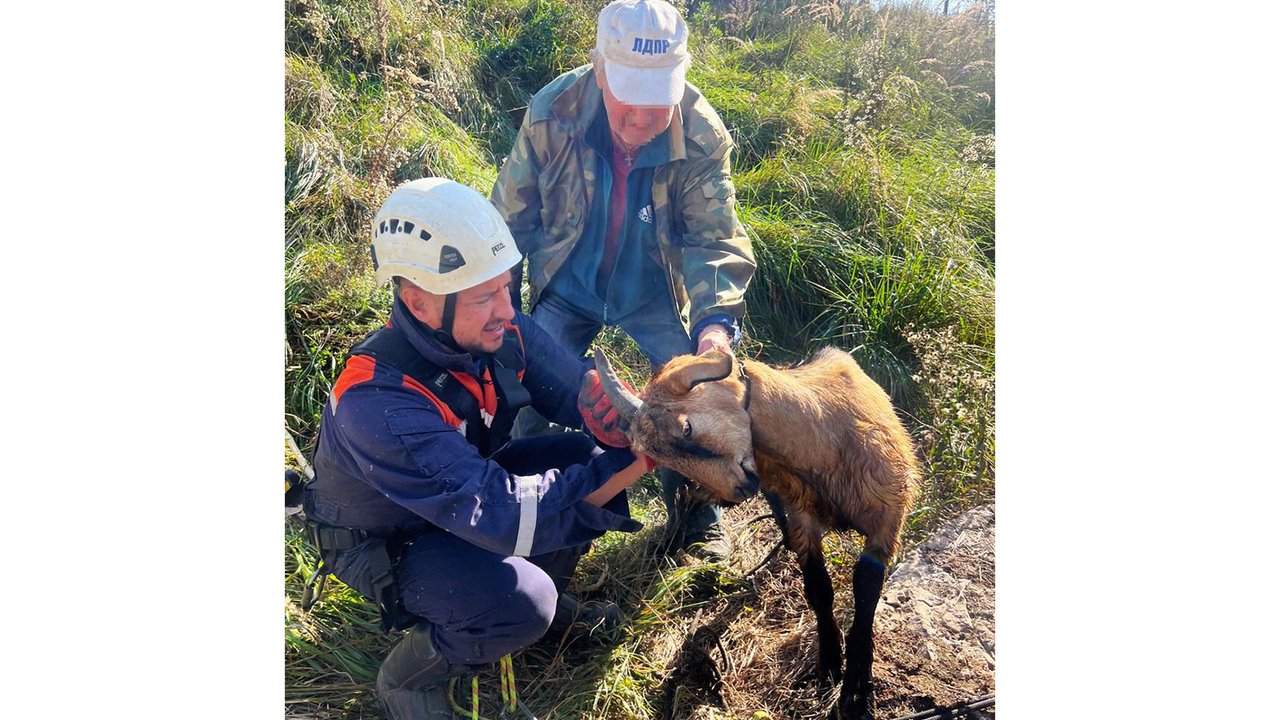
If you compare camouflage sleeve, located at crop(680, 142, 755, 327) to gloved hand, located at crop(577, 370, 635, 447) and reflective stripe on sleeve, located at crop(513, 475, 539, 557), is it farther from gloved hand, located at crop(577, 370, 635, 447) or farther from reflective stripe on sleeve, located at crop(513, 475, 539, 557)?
reflective stripe on sleeve, located at crop(513, 475, 539, 557)

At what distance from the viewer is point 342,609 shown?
4.18 metres

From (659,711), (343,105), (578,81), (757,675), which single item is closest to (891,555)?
(757,675)

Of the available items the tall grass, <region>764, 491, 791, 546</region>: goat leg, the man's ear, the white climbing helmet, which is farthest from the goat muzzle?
the tall grass

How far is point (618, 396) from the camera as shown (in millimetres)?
3252

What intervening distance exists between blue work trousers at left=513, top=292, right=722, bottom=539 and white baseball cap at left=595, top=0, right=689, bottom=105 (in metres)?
1.17

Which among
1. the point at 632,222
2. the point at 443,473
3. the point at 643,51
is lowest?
the point at 443,473

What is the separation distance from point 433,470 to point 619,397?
0.71 metres

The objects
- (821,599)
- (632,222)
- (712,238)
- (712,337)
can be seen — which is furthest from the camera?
(632,222)

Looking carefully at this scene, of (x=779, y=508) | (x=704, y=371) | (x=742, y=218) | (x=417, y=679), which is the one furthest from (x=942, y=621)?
(x=742, y=218)

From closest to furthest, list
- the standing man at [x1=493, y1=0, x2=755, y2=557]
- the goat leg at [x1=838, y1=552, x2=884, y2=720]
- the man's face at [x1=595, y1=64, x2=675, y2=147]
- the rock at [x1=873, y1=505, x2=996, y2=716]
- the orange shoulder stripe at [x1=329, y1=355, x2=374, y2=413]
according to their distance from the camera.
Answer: the orange shoulder stripe at [x1=329, y1=355, x2=374, y2=413] < the goat leg at [x1=838, y1=552, x2=884, y2=720] < the rock at [x1=873, y1=505, x2=996, y2=716] < the man's face at [x1=595, y1=64, x2=675, y2=147] < the standing man at [x1=493, y1=0, x2=755, y2=557]

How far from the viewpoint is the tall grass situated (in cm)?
411

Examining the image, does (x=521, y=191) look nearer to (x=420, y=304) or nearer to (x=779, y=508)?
(x=420, y=304)

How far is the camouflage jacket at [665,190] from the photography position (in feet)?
14.8

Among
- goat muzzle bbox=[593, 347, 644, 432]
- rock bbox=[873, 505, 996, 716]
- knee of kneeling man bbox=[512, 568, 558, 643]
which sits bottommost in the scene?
rock bbox=[873, 505, 996, 716]
